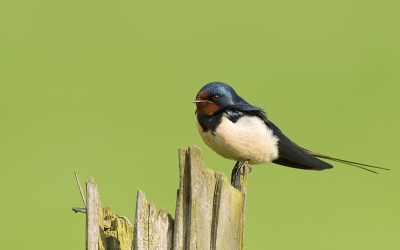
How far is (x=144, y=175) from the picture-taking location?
7.34 m

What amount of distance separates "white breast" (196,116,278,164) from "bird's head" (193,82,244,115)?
82mm

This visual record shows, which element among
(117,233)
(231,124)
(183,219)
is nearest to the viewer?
(183,219)

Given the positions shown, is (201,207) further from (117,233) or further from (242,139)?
(242,139)

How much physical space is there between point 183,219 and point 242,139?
1.63 meters

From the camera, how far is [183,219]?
247cm

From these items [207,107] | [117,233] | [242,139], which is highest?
[207,107]

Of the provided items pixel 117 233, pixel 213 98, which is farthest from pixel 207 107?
pixel 117 233

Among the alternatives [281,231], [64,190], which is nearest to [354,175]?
[281,231]

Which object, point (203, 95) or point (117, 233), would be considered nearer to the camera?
point (117, 233)

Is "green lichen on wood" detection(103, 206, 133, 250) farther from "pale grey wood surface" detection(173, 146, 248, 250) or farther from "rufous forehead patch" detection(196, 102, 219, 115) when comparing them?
"rufous forehead patch" detection(196, 102, 219, 115)

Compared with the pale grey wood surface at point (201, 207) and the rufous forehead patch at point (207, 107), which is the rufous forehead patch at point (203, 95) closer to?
the rufous forehead patch at point (207, 107)

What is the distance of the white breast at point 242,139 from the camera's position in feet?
13.1

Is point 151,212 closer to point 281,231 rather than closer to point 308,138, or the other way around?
point 281,231

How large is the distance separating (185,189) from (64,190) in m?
5.02
